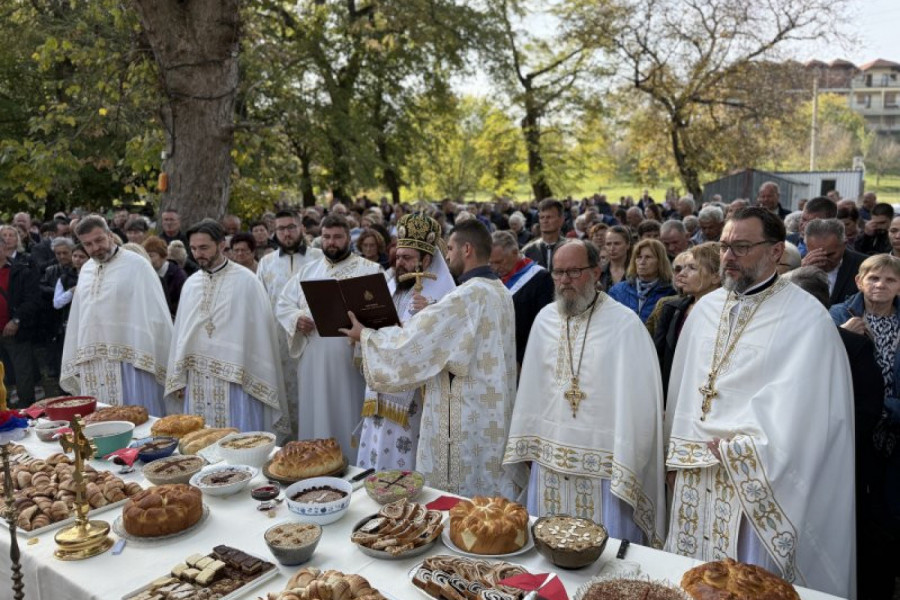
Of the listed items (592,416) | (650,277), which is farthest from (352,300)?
(650,277)

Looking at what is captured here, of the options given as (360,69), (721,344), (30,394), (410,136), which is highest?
(360,69)

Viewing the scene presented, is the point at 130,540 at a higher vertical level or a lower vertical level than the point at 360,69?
lower

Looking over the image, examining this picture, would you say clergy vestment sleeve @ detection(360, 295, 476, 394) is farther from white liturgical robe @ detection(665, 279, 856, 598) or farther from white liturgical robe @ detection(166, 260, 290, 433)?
white liturgical robe @ detection(166, 260, 290, 433)

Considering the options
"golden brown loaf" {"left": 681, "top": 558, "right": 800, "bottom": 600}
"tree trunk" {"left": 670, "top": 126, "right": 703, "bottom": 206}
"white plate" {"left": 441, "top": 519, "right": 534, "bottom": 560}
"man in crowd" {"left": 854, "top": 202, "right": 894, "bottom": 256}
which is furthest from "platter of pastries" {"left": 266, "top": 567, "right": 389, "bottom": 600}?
"tree trunk" {"left": 670, "top": 126, "right": 703, "bottom": 206}

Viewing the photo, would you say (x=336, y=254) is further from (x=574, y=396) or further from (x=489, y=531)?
(x=489, y=531)

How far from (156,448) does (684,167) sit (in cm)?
2199

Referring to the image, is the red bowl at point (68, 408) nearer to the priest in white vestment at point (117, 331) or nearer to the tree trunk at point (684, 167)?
the priest in white vestment at point (117, 331)

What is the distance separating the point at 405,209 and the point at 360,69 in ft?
27.6

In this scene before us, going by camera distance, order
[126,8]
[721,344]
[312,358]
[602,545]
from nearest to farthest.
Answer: [602,545] < [721,344] < [312,358] < [126,8]

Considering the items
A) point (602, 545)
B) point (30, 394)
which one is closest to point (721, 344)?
point (602, 545)

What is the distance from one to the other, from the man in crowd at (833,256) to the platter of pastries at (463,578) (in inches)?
170

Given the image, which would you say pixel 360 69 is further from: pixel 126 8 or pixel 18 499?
pixel 18 499

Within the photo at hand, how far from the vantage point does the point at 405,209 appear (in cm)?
1759

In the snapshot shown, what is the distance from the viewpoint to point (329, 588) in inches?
87.0
